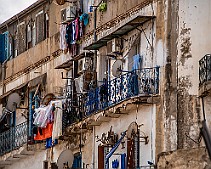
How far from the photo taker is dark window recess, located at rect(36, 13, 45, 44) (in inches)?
1438

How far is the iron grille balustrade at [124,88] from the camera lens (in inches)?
1064

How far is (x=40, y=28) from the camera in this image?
36.8m

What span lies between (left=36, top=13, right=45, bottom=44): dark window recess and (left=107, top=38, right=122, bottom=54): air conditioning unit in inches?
261

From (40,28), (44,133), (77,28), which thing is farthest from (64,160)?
(40,28)

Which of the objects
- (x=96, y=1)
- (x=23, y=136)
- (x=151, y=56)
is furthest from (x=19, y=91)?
(x=151, y=56)

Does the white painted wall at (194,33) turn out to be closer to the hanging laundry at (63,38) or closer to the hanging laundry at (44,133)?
the hanging laundry at (63,38)

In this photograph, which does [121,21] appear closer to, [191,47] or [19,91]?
[191,47]

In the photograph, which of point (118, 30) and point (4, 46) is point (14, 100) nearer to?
point (4, 46)

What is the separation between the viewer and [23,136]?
35938 mm

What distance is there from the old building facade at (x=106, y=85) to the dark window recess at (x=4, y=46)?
17 cm

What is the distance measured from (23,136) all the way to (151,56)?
9.58 metres

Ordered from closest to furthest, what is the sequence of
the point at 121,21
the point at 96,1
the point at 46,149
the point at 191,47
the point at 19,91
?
the point at 191,47
the point at 121,21
the point at 96,1
the point at 46,149
the point at 19,91

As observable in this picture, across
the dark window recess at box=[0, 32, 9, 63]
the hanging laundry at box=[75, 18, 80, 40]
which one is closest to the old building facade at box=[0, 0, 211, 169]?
the hanging laundry at box=[75, 18, 80, 40]

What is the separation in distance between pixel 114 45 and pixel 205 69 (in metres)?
4.73
